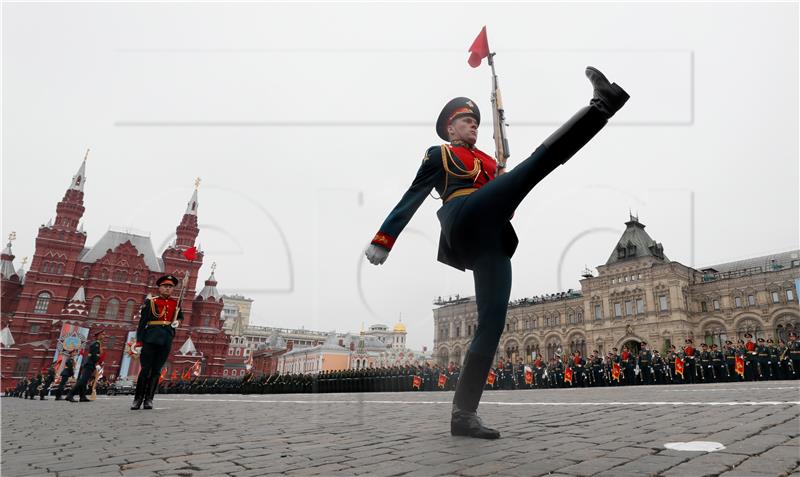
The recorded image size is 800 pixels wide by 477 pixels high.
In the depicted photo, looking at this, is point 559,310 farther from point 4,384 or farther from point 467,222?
point 4,384

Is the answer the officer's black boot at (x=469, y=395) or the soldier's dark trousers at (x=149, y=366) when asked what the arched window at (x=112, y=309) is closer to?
the soldier's dark trousers at (x=149, y=366)

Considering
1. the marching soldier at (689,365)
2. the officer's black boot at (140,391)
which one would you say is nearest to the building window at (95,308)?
the officer's black boot at (140,391)

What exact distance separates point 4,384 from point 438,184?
53.6 m

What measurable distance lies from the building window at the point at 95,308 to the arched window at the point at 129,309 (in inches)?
104

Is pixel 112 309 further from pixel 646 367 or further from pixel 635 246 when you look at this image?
pixel 635 246

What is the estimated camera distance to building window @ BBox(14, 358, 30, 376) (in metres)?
40.5

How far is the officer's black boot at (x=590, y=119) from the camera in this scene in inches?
96.5

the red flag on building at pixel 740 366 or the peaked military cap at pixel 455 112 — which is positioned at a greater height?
the peaked military cap at pixel 455 112

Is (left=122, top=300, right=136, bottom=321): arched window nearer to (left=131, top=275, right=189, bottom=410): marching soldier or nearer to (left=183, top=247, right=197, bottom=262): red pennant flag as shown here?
(left=183, top=247, right=197, bottom=262): red pennant flag

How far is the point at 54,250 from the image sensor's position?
47.3m

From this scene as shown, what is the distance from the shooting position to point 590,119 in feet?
8.23

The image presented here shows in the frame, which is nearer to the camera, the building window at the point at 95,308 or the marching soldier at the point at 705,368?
the marching soldier at the point at 705,368

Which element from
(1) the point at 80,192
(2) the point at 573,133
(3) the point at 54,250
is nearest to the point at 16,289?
(3) the point at 54,250

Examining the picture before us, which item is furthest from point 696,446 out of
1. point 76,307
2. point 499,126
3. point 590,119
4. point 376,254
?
point 76,307
